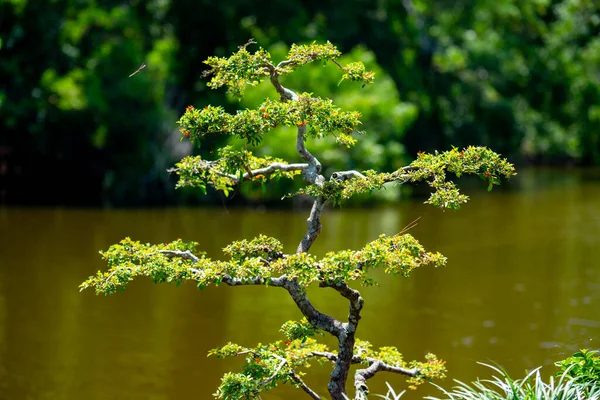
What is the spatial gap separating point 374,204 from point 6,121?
29.4ft

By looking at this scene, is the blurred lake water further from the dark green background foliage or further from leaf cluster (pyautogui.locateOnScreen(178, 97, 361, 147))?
leaf cluster (pyautogui.locateOnScreen(178, 97, 361, 147))

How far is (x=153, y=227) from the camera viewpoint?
1931cm

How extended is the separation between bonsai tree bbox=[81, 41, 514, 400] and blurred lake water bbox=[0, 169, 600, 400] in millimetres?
2982

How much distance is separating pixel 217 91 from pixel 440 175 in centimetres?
→ 1838

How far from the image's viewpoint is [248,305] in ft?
43.2

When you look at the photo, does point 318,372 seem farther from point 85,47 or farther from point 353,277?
point 85,47

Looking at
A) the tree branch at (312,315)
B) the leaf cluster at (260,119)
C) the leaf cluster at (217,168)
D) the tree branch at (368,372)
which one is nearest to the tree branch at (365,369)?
the tree branch at (368,372)

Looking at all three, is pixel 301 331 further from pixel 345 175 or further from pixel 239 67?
pixel 239 67

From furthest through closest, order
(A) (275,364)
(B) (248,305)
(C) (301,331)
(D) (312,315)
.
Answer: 1. (B) (248,305)
2. (C) (301,331)
3. (D) (312,315)
4. (A) (275,364)

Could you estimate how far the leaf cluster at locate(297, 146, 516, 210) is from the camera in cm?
658

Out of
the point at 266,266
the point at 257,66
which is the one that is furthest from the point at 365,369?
the point at 257,66

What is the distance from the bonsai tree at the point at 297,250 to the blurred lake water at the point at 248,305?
2.98 metres

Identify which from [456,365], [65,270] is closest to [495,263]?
[456,365]

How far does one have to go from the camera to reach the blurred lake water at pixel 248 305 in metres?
10.3
